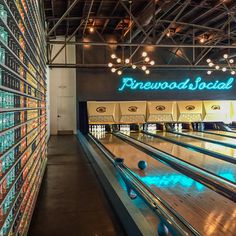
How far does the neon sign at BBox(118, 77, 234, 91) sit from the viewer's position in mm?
14016

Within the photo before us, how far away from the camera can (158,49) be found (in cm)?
1433

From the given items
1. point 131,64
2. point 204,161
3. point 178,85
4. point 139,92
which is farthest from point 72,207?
point 178,85

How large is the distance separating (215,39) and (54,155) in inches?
281

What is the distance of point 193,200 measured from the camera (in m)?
4.53

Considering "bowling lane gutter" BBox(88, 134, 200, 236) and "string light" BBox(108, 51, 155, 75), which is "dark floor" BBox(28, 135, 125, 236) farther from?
"string light" BBox(108, 51, 155, 75)

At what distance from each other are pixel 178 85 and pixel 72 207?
1096 cm

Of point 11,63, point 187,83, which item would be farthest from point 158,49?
point 11,63

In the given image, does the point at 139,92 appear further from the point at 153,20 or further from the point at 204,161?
the point at 204,161

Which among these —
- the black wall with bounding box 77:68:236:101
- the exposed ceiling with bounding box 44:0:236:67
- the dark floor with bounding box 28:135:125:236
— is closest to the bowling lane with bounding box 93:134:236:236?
the dark floor with bounding box 28:135:125:236

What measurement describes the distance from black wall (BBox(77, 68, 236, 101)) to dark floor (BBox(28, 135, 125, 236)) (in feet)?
24.6

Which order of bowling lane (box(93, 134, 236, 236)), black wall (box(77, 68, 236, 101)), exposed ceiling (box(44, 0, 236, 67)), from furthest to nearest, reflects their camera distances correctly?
black wall (box(77, 68, 236, 101)), exposed ceiling (box(44, 0, 236, 67)), bowling lane (box(93, 134, 236, 236))

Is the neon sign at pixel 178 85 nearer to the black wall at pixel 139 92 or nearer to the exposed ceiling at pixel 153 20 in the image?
the black wall at pixel 139 92

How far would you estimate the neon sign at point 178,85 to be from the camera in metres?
14.0

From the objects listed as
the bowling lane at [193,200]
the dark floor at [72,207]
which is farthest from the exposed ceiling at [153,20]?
the bowling lane at [193,200]
